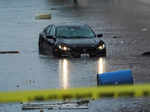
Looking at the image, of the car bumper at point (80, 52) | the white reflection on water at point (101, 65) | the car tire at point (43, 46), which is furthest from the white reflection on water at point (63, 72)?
the car tire at point (43, 46)

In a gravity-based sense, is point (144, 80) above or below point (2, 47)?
below

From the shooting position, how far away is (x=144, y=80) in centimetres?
1762

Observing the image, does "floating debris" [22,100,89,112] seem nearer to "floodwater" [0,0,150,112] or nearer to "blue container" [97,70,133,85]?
"floodwater" [0,0,150,112]

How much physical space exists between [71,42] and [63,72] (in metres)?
4.32

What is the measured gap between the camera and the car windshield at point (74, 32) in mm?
25391

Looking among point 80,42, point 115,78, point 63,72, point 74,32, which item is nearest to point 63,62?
point 80,42

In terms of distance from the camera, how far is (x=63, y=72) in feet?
66.3

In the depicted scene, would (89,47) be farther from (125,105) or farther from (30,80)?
(125,105)

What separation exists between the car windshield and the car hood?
58 cm

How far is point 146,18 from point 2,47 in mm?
20991

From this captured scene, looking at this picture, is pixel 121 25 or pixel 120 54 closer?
pixel 120 54

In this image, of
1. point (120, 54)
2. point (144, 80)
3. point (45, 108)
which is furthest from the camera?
point (120, 54)

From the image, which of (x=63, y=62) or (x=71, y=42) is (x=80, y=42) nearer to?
(x=71, y=42)

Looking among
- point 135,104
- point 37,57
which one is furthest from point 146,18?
point 135,104
